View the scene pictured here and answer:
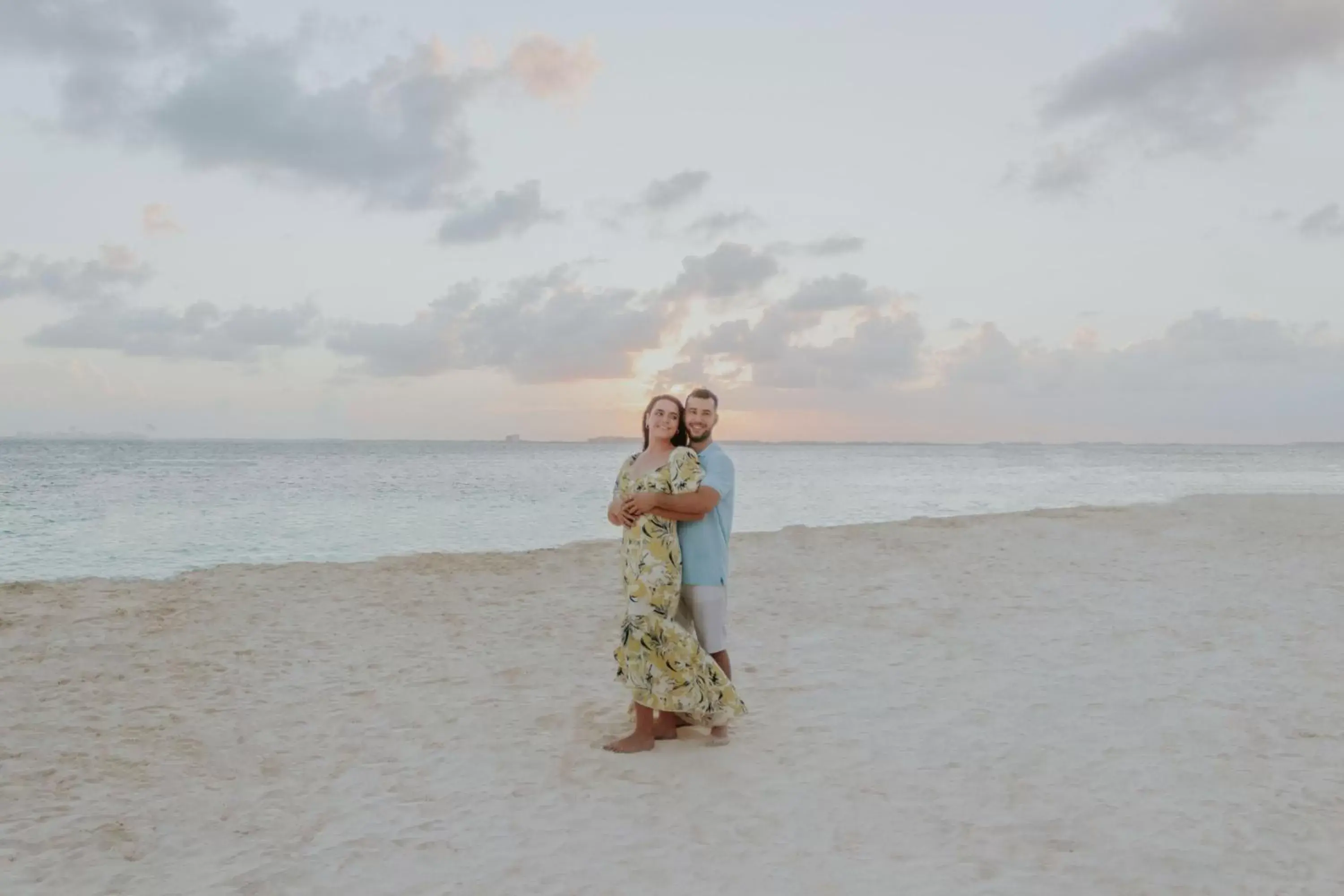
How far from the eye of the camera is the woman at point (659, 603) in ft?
16.4

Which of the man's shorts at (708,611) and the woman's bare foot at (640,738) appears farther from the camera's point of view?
the woman's bare foot at (640,738)

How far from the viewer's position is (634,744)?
543cm

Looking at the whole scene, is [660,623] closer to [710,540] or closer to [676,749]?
[710,540]

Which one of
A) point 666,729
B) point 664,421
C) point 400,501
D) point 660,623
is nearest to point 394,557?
point 666,729

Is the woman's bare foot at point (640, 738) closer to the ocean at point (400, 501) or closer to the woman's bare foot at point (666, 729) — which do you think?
the woman's bare foot at point (666, 729)

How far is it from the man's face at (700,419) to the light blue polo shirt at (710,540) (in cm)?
9

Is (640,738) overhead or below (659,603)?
below

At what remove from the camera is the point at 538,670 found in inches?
302

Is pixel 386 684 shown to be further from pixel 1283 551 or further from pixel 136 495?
pixel 136 495

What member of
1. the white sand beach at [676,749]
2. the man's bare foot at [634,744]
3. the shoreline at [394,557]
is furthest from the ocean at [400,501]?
the man's bare foot at [634,744]

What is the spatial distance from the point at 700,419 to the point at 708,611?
1073mm

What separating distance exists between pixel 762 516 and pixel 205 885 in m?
22.1

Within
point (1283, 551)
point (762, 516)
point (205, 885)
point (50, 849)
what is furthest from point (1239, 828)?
point (762, 516)

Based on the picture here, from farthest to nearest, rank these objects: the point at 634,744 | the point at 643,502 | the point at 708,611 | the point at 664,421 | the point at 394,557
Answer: the point at 394,557
the point at 634,744
the point at 708,611
the point at 664,421
the point at 643,502
